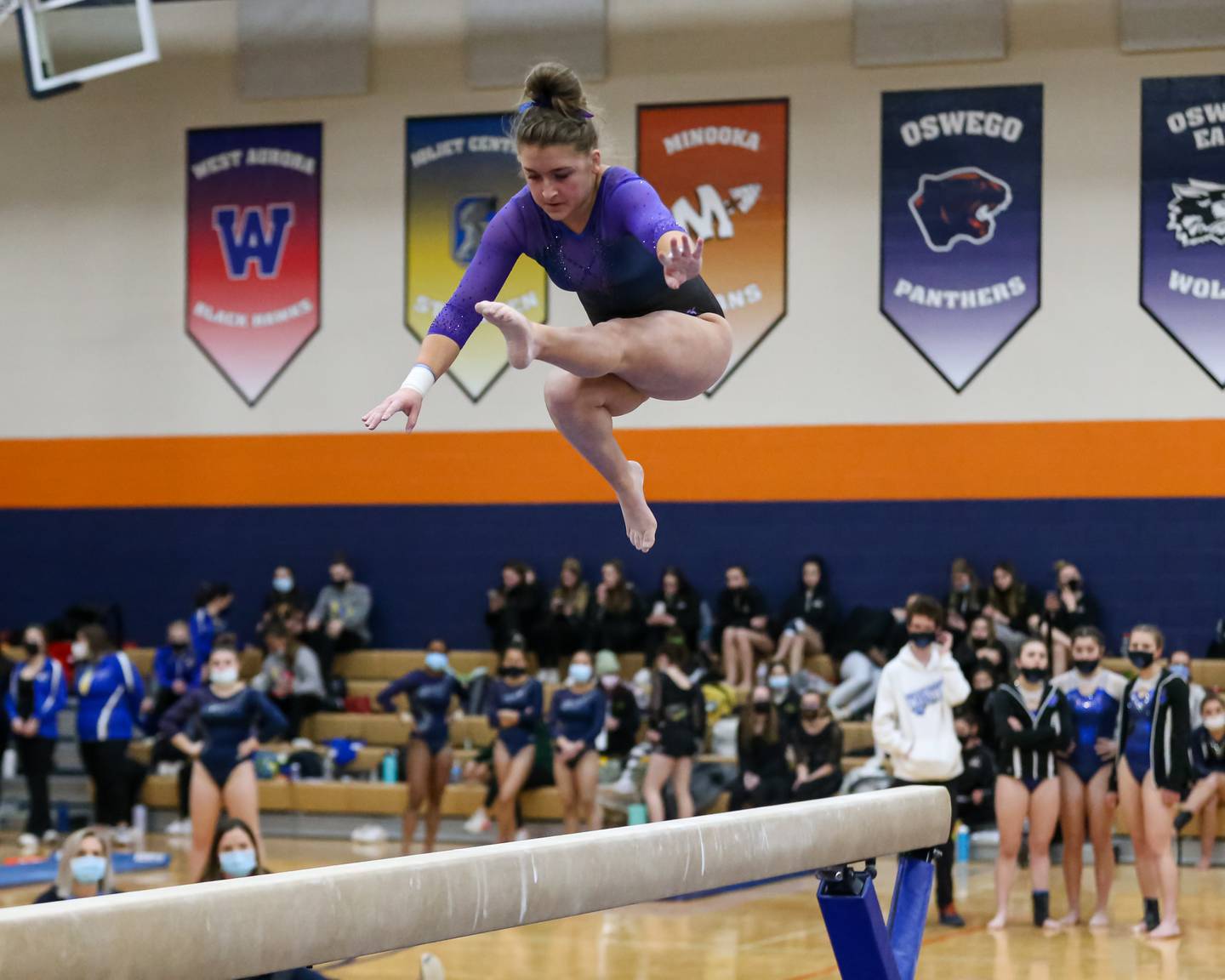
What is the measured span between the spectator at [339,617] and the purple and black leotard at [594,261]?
12.0 metres

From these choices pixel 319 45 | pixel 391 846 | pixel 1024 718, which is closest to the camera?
pixel 1024 718

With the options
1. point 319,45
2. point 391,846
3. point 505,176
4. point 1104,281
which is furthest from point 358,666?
point 1104,281

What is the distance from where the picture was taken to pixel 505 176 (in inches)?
642

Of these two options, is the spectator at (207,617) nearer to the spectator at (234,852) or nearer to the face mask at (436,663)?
the face mask at (436,663)

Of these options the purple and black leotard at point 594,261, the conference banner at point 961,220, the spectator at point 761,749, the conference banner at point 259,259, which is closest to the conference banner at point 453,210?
the conference banner at point 259,259

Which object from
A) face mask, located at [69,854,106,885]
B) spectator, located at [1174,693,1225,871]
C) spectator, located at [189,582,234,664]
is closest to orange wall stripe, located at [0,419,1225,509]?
spectator, located at [189,582,234,664]

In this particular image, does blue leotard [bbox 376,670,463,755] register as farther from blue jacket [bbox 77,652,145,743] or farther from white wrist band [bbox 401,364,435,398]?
white wrist band [bbox 401,364,435,398]

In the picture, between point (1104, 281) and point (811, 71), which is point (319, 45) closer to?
point (811, 71)

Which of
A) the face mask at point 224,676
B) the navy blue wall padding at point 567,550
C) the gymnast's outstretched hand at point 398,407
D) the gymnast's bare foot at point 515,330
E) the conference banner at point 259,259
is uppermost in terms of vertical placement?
the conference banner at point 259,259

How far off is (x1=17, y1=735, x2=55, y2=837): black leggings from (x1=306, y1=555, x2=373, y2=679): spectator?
296 cm

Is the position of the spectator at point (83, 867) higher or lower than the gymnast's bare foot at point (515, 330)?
lower

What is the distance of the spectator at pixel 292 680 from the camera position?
15.0 meters

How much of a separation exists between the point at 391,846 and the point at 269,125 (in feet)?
26.8

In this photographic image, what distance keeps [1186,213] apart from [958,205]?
2.11 metres
